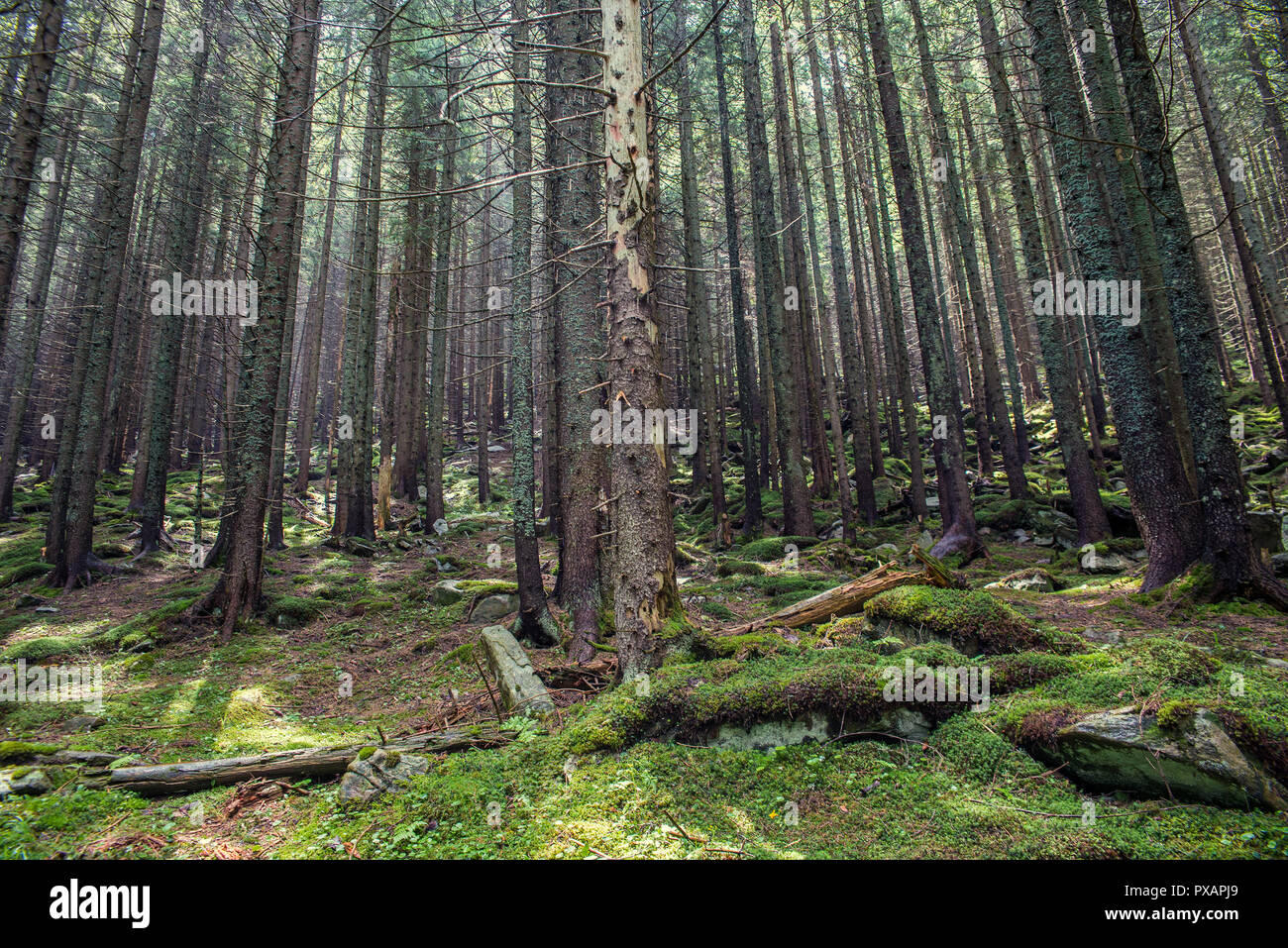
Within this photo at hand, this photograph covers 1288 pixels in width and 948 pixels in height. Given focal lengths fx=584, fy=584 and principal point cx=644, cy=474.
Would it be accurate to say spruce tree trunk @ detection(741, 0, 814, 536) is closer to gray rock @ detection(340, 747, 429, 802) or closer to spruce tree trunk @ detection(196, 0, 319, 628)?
spruce tree trunk @ detection(196, 0, 319, 628)

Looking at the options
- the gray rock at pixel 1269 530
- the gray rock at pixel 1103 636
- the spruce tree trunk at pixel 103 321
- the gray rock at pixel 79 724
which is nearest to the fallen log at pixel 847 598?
the gray rock at pixel 1103 636

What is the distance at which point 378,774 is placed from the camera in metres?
3.72

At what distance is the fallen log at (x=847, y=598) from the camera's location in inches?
240

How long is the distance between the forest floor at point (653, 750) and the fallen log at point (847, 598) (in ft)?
1.51

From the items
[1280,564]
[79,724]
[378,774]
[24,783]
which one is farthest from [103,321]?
[1280,564]

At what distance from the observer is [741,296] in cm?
1446

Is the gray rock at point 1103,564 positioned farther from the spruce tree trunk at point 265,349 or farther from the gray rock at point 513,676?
the spruce tree trunk at point 265,349

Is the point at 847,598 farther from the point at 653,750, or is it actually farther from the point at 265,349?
the point at 265,349

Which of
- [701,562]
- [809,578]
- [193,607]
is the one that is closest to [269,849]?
[193,607]

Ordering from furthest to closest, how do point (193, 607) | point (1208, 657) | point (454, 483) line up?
1. point (454, 483)
2. point (193, 607)
3. point (1208, 657)

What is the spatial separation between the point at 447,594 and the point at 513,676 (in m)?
5.74
